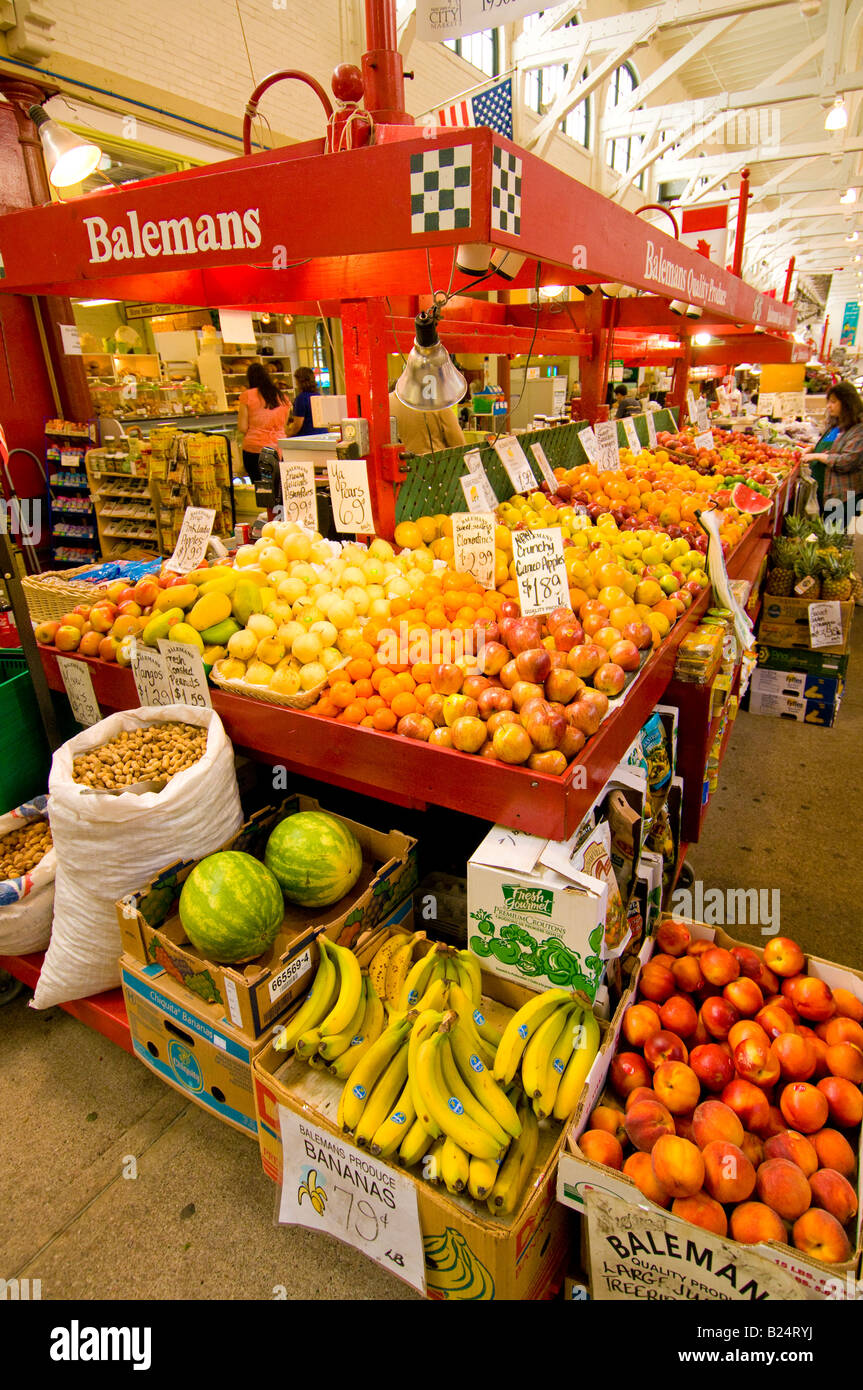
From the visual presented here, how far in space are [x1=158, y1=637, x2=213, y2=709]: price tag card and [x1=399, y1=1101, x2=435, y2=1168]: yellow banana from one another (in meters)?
1.54

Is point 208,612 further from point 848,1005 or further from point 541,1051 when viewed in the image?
point 848,1005

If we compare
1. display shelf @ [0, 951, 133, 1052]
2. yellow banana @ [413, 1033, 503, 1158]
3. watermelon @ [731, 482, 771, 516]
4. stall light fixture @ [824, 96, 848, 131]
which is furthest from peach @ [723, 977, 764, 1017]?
stall light fixture @ [824, 96, 848, 131]

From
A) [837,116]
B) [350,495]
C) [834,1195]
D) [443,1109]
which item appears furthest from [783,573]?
[837,116]

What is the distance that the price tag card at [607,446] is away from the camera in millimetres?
5152

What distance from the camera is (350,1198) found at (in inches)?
66.7

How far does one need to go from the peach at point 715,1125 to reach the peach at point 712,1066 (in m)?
0.10

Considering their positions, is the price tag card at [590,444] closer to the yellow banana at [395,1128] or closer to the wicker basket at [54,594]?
the wicker basket at [54,594]

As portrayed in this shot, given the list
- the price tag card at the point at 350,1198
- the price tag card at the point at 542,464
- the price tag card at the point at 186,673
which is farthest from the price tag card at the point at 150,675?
the price tag card at the point at 542,464

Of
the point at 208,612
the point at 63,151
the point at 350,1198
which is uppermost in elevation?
the point at 63,151

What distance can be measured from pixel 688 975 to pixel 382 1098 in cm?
89

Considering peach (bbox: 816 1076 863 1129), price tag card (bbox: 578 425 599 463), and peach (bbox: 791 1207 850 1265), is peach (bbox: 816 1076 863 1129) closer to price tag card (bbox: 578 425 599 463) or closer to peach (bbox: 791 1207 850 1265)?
peach (bbox: 791 1207 850 1265)

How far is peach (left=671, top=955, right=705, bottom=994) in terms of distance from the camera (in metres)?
1.99

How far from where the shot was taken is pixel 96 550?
360 inches

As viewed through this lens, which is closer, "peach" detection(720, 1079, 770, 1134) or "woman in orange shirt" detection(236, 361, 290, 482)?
"peach" detection(720, 1079, 770, 1134)
